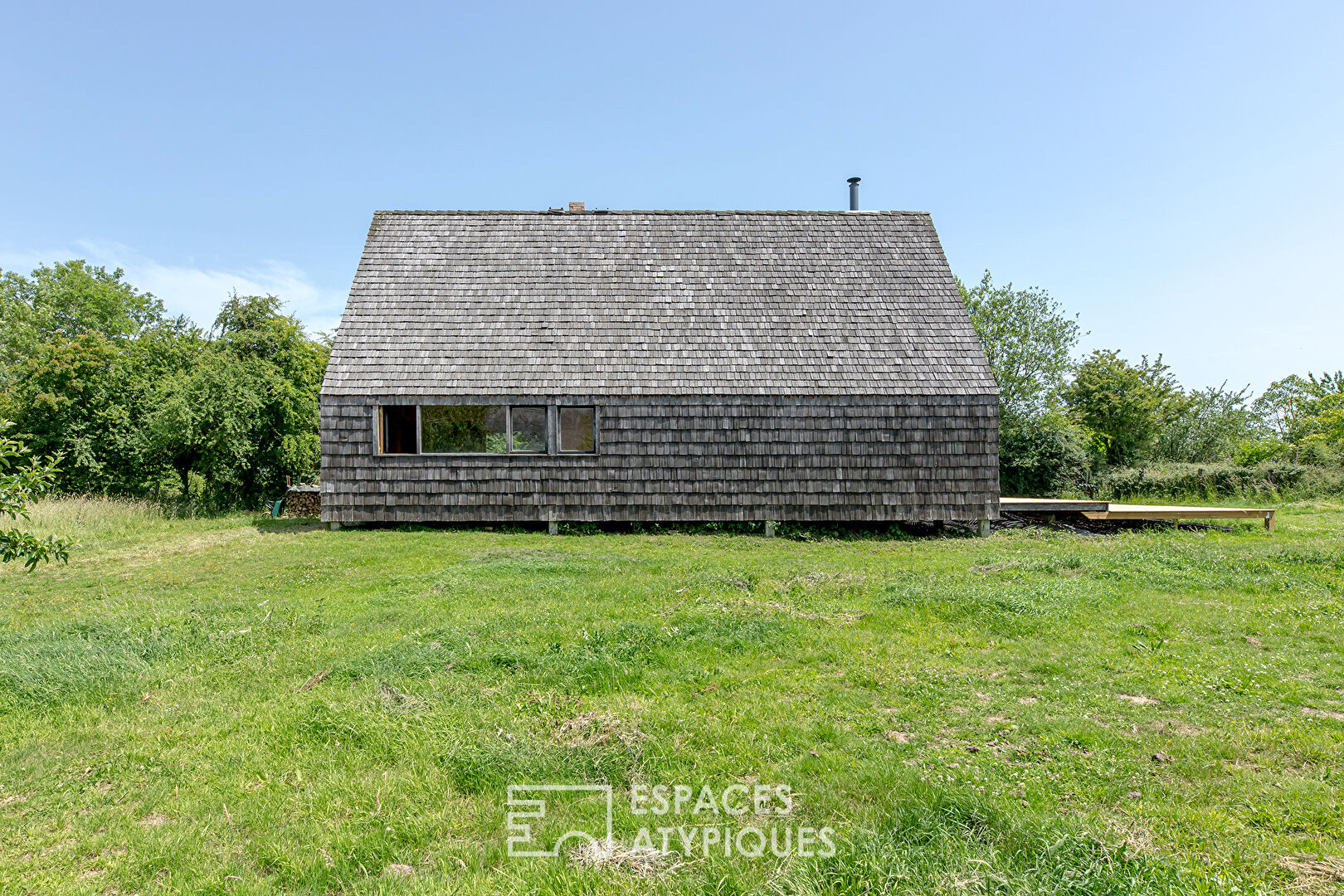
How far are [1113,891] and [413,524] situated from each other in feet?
40.9

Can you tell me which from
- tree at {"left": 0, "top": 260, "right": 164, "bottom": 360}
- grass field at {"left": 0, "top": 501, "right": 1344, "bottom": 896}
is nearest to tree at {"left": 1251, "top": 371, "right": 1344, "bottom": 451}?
grass field at {"left": 0, "top": 501, "right": 1344, "bottom": 896}

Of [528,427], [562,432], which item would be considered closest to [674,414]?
[562,432]

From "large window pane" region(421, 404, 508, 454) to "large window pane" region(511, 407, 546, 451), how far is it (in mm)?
221

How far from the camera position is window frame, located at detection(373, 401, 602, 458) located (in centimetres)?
1267

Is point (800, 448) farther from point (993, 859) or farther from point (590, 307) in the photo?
point (993, 859)

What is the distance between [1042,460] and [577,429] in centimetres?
1491

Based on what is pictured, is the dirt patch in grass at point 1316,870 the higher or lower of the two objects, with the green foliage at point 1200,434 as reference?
lower

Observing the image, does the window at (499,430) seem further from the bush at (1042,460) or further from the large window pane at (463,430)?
the bush at (1042,460)

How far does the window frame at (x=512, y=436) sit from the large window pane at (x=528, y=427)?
5cm

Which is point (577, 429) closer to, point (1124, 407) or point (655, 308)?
→ point (655, 308)

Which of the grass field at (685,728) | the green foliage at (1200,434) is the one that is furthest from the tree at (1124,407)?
the grass field at (685,728)

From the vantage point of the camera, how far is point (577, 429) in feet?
42.5

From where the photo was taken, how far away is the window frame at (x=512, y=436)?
41.6 feet

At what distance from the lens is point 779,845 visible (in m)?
2.84
